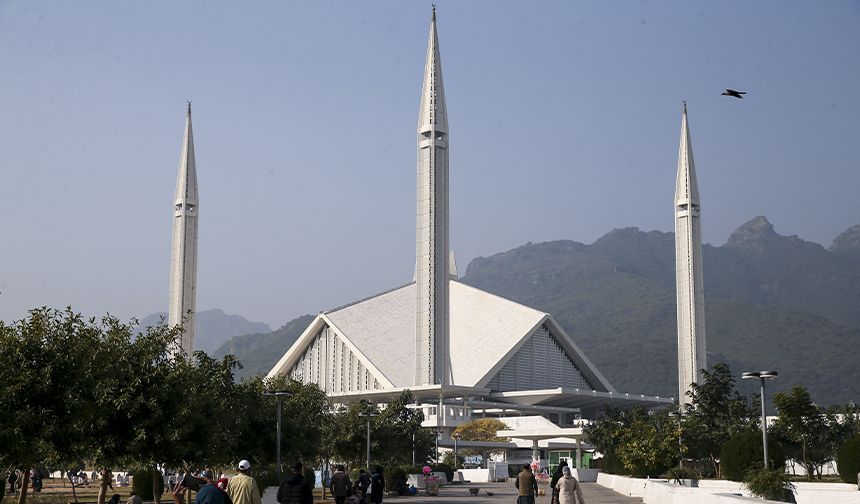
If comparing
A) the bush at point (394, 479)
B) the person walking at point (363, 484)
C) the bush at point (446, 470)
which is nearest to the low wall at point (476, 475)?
the bush at point (446, 470)

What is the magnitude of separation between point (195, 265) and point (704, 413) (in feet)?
161

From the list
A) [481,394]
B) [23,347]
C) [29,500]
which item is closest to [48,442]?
[23,347]

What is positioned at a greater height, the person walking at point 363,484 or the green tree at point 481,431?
A: the green tree at point 481,431

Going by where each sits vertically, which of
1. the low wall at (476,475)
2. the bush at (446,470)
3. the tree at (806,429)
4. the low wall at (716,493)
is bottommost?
the low wall at (476,475)

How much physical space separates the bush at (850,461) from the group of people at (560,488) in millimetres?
11368

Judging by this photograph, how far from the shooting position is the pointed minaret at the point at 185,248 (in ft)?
275

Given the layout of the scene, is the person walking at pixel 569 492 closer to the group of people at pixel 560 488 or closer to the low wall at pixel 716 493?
the group of people at pixel 560 488

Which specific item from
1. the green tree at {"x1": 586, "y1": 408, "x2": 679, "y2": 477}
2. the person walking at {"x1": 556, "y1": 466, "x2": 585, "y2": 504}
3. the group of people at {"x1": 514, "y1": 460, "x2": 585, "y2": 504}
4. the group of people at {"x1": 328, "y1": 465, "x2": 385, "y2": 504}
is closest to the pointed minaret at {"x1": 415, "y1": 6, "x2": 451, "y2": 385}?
the green tree at {"x1": 586, "y1": 408, "x2": 679, "y2": 477}

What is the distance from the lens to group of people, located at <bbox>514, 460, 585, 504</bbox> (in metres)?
16.8

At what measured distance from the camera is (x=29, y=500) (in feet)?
93.4

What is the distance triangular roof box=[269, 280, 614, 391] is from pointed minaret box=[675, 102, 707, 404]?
A: 664 inches

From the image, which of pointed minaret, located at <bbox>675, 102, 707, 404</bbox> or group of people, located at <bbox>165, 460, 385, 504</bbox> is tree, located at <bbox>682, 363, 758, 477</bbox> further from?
pointed minaret, located at <bbox>675, 102, 707, 404</bbox>

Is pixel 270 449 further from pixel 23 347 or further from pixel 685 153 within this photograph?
pixel 685 153

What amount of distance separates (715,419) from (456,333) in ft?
191
